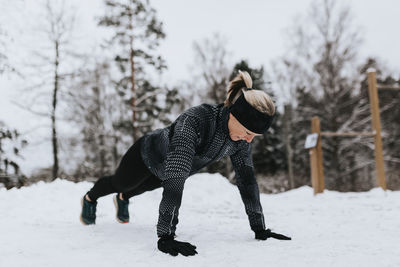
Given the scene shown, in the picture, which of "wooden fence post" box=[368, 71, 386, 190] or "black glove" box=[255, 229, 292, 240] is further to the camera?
"wooden fence post" box=[368, 71, 386, 190]

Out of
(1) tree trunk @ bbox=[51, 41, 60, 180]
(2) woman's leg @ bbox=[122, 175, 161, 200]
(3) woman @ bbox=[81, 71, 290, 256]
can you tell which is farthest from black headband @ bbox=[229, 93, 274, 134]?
(1) tree trunk @ bbox=[51, 41, 60, 180]

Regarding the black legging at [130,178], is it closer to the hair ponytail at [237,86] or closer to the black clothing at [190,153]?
the black clothing at [190,153]

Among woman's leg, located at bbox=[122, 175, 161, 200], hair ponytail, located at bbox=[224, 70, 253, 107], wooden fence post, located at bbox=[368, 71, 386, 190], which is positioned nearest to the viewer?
hair ponytail, located at bbox=[224, 70, 253, 107]

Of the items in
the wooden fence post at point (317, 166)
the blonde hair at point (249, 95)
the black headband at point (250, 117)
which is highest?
the blonde hair at point (249, 95)

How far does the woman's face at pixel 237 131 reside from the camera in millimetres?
2154

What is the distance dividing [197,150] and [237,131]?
0.31m

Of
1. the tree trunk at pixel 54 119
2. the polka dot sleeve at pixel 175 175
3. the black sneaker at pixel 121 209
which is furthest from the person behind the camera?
the tree trunk at pixel 54 119

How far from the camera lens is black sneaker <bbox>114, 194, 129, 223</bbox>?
319cm

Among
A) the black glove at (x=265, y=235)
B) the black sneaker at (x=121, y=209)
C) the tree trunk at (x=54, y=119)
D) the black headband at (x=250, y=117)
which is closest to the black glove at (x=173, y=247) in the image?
the black glove at (x=265, y=235)

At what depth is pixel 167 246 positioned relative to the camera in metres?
2.04

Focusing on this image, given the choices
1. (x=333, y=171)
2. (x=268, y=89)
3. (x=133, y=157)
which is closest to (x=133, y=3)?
(x=268, y=89)

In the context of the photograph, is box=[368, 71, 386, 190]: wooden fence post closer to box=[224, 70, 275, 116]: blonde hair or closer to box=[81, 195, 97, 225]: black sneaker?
box=[224, 70, 275, 116]: blonde hair

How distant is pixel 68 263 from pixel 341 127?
1696 centimetres

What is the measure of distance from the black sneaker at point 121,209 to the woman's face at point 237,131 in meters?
1.41
